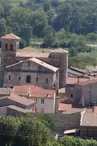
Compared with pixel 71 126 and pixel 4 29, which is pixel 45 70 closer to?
pixel 71 126

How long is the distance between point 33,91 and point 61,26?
2852 inches

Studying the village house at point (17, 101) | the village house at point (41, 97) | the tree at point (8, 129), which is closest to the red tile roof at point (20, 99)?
the village house at point (17, 101)

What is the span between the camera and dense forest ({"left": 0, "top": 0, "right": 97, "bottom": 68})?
288 ft

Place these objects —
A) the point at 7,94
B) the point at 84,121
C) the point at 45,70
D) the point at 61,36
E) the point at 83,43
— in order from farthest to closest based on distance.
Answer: the point at 61,36 → the point at 83,43 → the point at 45,70 → the point at 7,94 → the point at 84,121

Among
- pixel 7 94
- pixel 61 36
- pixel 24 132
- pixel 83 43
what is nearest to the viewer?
pixel 24 132

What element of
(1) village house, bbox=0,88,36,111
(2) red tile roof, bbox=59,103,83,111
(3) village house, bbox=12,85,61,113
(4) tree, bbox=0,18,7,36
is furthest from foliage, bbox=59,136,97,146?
(4) tree, bbox=0,18,7,36

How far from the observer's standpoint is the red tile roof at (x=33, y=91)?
4566cm

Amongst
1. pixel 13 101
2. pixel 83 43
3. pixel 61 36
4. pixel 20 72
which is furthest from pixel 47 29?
pixel 13 101

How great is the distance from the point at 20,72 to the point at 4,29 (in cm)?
5143

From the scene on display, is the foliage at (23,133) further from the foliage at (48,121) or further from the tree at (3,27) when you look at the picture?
the tree at (3,27)

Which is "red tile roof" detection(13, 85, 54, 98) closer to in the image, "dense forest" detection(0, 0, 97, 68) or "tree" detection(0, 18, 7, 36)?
"dense forest" detection(0, 0, 97, 68)

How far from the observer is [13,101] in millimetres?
43469

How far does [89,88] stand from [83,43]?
139 ft

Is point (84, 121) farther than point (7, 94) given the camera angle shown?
No
